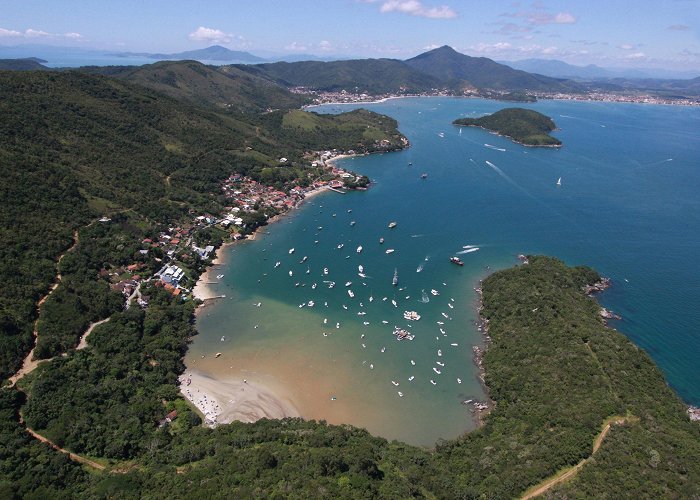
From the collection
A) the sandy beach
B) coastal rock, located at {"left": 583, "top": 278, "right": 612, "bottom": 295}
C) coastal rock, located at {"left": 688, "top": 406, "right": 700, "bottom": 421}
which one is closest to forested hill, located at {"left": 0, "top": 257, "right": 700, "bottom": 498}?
the sandy beach

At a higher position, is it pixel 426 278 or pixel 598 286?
pixel 598 286

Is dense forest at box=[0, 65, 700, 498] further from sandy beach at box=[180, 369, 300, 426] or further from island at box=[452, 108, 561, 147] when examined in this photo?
island at box=[452, 108, 561, 147]

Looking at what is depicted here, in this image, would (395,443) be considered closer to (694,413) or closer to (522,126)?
(694,413)

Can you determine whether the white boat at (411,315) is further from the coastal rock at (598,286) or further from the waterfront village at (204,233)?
the waterfront village at (204,233)

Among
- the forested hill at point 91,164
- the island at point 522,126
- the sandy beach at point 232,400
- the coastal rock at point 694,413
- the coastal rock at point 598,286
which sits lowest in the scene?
the sandy beach at point 232,400

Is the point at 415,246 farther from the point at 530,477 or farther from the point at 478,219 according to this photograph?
the point at 530,477

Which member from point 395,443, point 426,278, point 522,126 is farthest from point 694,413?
point 522,126

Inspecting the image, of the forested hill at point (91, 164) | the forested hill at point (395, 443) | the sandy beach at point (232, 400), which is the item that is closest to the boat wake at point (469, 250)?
the forested hill at point (395, 443)
